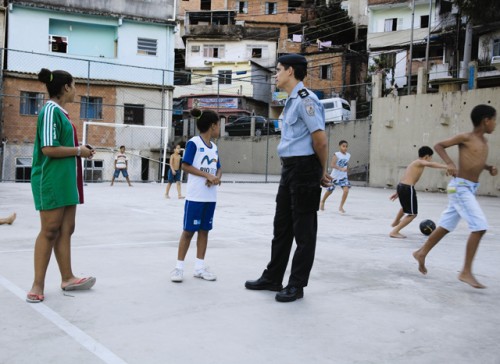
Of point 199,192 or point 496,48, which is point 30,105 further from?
point 496,48

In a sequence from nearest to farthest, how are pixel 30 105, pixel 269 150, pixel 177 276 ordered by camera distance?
pixel 177 276 → pixel 30 105 → pixel 269 150

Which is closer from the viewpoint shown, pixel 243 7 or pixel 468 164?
pixel 468 164

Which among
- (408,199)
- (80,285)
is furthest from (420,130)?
(80,285)

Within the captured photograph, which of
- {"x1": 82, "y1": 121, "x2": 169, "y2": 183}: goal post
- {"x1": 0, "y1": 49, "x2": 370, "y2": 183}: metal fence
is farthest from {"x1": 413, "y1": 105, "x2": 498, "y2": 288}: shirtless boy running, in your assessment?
{"x1": 82, "y1": 121, "x2": 169, "y2": 183}: goal post

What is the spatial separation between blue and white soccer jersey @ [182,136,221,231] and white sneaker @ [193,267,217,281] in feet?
1.35

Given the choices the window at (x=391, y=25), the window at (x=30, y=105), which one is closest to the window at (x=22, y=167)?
the window at (x=30, y=105)

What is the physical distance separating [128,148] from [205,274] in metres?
24.6

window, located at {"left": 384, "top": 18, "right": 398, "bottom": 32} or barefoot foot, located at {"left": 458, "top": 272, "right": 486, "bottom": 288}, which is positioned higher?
window, located at {"left": 384, "top": 18, "right": 398, "bottom": 32}

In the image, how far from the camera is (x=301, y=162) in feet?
15.5

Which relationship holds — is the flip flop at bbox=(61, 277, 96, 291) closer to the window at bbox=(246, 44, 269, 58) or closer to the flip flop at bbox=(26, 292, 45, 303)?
the flip flop at bbox=(26, 292, 45, 303)

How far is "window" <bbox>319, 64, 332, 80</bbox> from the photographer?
1826 inches

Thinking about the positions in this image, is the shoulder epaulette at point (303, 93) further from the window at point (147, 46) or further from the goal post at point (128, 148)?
the window at point (147, 46)

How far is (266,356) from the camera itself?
3.35m

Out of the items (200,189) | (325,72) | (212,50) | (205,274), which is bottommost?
(205,274)
